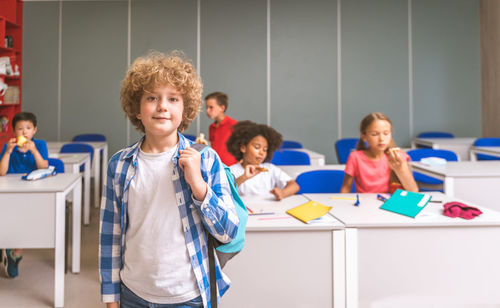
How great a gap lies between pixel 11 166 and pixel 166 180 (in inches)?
102

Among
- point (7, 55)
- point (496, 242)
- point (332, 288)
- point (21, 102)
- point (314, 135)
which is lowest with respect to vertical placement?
point (332, 288)

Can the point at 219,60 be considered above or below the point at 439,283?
above

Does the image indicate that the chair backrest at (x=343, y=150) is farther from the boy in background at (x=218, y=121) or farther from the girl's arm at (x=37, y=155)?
the girl's arm at (x=37, y=155)

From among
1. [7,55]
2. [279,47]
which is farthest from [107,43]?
[279,47]

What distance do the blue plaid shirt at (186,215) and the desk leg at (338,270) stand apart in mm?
763

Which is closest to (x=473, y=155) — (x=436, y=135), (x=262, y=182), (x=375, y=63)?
(x=436, y=135)

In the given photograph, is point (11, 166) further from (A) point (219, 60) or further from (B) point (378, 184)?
(A) point (219, 60)

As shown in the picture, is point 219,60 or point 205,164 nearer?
point 205,164

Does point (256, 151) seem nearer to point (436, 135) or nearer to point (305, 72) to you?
point (305, 72)

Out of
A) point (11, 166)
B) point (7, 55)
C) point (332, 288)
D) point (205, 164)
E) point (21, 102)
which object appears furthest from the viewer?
point (21, 102)

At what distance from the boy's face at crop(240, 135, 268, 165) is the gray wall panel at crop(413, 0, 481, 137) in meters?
4.56

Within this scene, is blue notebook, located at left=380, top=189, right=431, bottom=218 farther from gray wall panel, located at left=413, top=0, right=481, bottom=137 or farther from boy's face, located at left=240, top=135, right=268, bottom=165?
gray wall panel, located at left=413, top=0, right=481, bottom=137

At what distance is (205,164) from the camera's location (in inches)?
40.9

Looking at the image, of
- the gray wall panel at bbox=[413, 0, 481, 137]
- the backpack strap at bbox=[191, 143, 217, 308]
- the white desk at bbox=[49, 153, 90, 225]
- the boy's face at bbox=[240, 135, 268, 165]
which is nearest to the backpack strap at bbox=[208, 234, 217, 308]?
the backpack strap at bbox=[191, 143, 217, 308]
